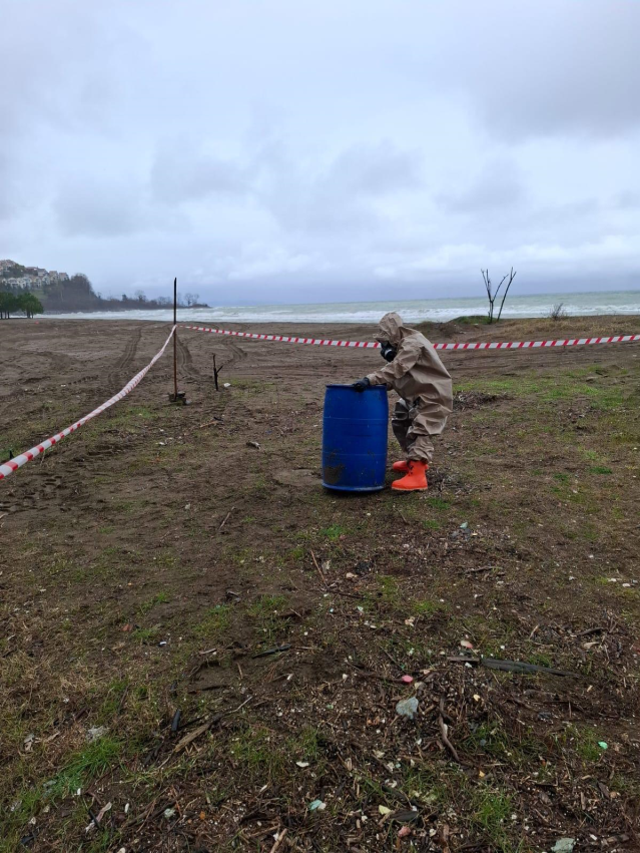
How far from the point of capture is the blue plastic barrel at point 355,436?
4793mm

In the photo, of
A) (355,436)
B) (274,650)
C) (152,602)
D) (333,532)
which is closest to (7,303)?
(355,436)

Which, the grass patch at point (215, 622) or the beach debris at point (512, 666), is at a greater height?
the beach debris at point (512, 666)

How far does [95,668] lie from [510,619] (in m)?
2.12

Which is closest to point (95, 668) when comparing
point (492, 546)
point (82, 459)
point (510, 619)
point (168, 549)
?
point (168, 549)

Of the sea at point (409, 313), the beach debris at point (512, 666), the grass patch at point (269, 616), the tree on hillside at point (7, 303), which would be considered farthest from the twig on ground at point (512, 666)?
the tree on hillside at point (7, 303)

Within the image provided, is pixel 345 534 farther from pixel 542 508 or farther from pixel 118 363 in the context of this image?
pixel 118 363

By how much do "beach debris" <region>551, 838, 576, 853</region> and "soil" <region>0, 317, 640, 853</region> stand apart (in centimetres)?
3

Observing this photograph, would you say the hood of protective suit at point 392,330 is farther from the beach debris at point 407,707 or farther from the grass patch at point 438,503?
the beach debris at point 407,707

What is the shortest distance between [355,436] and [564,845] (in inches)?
126

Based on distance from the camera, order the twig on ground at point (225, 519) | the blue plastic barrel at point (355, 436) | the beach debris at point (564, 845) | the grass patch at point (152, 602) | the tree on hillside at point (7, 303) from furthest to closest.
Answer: the tree on hillside at point (7, 303) < the blue plastic barrel at point (355, 436) < the twig on ground at point (225, 519) < the grass patch at point (152, 602) < the beach debris at point (564, 845)

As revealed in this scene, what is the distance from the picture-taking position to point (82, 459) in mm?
6371

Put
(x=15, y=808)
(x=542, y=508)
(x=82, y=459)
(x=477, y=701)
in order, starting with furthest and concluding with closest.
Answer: (x=82, y=459) → (x=542, y=508) → (x=477, y=701) → (x=15, y=808)

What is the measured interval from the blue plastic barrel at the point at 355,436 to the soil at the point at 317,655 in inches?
8.5

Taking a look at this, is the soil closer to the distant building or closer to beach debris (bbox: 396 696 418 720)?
beach debris (bbox: 396 696 418 720)
